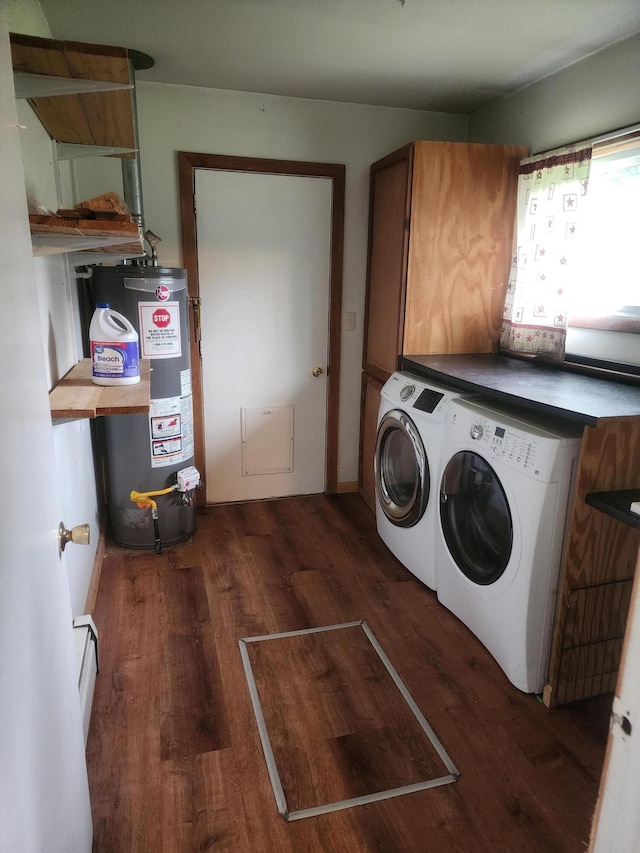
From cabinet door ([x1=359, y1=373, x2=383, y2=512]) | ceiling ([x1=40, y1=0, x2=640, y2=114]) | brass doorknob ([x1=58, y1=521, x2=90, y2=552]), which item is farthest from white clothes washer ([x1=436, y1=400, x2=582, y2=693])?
ceiling ([x1=40, y1=0, x2=640, y2=114])

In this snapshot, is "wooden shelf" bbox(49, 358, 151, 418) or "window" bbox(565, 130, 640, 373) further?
"window" bbox(565, 130, 640, 373)

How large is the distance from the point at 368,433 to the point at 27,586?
260cm

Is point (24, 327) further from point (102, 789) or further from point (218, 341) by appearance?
point (218, 341)

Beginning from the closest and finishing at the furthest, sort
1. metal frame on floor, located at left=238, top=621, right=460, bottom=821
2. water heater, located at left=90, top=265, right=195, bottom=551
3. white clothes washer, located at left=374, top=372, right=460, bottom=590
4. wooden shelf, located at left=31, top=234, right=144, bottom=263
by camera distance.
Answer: wooden shelf, located at left=31, top=234, right=144, bottom=263, metal frame on floor, located at left=238, top=621, right=460, bottom=821, white clothes washer, located at left=374, top=372, right=460, bottom=590, water heater, located at left=90, top=265, right=195, bottom=551

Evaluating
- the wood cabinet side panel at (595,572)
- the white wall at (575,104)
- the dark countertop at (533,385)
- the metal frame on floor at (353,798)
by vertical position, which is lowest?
the metal frame on floor at (353,798)

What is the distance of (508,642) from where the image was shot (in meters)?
1.85

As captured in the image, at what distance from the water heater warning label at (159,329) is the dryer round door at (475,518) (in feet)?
4.51

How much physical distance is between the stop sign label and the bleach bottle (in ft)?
2.39

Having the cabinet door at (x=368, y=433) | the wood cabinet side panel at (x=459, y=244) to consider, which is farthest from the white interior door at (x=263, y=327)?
the wood cabinet side panel at (x=459, y=244)

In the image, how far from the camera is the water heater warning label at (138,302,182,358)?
2520 mm

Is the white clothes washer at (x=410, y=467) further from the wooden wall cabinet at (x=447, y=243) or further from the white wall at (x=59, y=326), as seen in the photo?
the white wall at (x=59, y=326)

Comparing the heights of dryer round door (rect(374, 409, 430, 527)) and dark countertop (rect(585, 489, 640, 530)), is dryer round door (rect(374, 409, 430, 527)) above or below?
below

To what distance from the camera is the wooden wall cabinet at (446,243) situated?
8.52ft

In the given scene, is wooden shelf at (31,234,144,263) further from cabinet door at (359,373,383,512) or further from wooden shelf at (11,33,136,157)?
cabinet door at (359,373,383,512)
